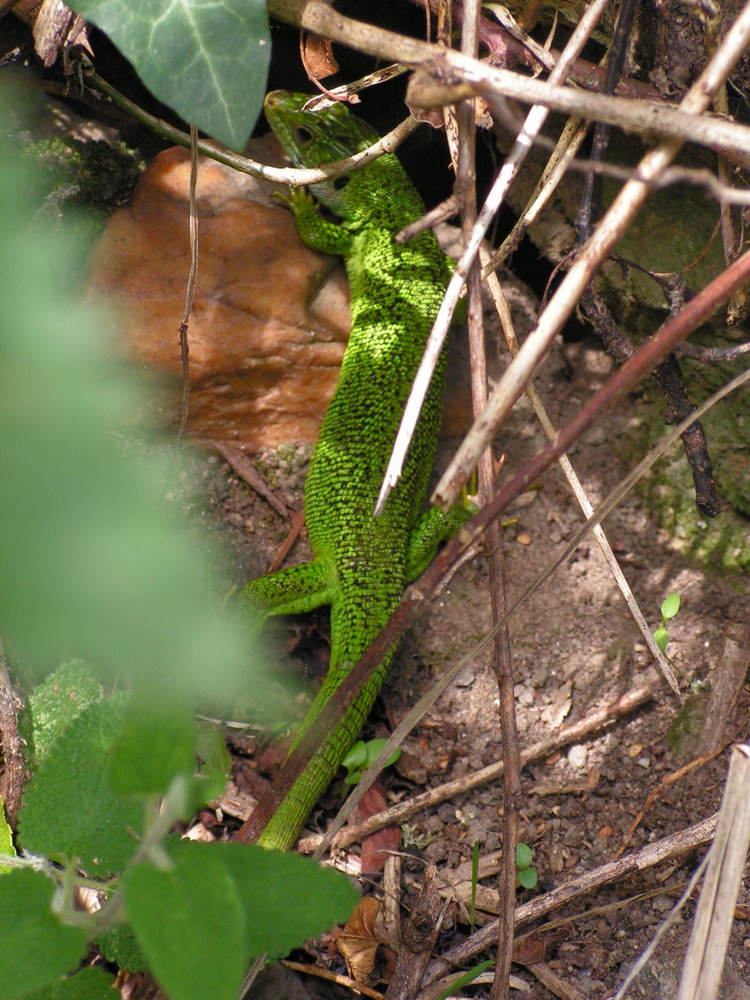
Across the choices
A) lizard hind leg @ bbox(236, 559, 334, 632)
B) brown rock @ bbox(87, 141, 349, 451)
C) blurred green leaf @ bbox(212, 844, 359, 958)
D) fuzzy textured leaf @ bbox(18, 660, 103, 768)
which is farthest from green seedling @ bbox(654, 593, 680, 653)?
fuzzy textured leaf @ bbox(18, 660, 103, 768)

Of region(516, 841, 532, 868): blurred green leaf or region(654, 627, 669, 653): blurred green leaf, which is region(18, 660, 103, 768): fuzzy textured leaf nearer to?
region(516, 841, 532, 868): blurred green leaf

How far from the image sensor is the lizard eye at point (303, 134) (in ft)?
12.8

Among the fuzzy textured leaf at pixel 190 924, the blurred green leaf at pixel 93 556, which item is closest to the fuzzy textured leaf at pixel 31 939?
the fuzzy textured leaf at pixel 190 924

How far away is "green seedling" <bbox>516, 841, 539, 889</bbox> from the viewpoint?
2.59 metres

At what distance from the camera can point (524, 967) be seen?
8.05ft

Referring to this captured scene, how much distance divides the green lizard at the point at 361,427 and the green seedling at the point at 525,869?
0.74 metres

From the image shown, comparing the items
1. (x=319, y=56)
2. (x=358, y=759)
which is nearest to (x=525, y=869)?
(x=358, y=759)

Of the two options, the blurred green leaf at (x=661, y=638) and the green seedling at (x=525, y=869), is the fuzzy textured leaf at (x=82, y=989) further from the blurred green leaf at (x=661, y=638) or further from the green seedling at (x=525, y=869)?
the blurred green leaf at (x=661, y=638)

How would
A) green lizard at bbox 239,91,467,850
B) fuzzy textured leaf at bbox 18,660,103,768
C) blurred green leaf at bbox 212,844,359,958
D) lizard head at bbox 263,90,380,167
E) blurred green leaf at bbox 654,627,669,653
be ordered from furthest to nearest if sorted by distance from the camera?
lizard head at bbox 263,90,380,167 < green lizard at bbox 239,91,467,850 < blurred green leaf at bbox 654,627,669,653 < fuzzy textured leaf at bbox 18,660,103,768 < blurred green leaf at bbox 212,844,359,958

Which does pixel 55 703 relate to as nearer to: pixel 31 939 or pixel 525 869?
pixel 31 939

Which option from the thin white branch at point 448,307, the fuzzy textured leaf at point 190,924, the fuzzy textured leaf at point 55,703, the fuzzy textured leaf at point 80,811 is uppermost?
the thin white branch at point 448,307

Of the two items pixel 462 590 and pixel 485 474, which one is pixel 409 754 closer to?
pixel 462 590

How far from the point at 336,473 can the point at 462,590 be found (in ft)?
2.57

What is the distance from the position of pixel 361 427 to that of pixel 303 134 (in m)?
1.66
